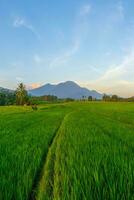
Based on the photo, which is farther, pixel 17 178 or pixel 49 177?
pixel 49 177

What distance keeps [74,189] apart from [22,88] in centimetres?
13684

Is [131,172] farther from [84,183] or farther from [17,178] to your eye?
[17,178]

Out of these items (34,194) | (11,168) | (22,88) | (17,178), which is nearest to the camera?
Answer: (34,194)

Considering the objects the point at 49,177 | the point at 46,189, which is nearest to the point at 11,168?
the point at 49,177

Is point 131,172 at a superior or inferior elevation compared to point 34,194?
superior

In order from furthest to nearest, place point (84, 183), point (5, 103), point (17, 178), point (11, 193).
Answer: point (5, 103), point (17, 178), point (84, 183), point (11, 193)

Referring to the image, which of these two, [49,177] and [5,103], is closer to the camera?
[49,177]

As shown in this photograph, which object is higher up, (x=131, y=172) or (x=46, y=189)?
(x=131, y=172)

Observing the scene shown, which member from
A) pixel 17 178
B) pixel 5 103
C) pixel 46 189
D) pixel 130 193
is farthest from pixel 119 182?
pixel 5 103

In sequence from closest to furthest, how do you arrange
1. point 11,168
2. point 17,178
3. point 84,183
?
1. point 84,183
2. point 17,178
3. point 11,168

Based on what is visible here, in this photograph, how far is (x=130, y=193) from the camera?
9.50ft

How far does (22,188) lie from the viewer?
3273 mm

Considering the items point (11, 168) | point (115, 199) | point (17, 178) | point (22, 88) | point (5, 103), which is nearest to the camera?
point (115, 199)

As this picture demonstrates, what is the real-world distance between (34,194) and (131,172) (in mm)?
1201
